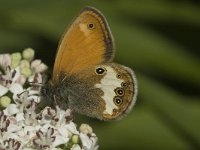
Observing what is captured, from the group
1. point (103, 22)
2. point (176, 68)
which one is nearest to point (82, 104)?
point (103, 22)

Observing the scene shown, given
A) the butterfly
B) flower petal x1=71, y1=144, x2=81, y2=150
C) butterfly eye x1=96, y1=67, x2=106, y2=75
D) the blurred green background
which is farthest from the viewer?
the blurred green background

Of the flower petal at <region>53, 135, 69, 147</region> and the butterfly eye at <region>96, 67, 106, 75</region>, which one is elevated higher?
the butterfly eye at <region>96, 67, 106, 75</region>

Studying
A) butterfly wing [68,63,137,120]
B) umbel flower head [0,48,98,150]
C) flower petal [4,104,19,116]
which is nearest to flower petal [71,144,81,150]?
umbel flower head [0,48,98,150]

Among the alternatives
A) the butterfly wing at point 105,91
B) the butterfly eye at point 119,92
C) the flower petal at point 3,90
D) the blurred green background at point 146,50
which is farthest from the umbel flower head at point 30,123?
the blurred green background at point 146,50

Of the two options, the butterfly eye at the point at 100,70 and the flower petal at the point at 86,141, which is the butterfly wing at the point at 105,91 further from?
the flower petal at the point at 86,141

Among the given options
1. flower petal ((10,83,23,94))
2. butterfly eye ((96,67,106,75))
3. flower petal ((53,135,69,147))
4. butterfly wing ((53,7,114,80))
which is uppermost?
butterfly wing ((53,7,114,80))

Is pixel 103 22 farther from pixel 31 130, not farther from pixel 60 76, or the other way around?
pixel 31 130

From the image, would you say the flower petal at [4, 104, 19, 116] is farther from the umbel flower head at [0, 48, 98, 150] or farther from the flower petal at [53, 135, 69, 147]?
the flower petal at [53, 135, 69, 147]

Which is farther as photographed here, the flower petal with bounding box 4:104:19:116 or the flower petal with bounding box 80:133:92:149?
the flower petal with bounding box 4:104:19:116

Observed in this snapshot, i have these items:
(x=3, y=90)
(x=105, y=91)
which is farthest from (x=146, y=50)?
(x=3, y=90)

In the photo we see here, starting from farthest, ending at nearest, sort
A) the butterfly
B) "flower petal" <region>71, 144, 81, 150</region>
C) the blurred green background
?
the blurred green background < the butterfly < "flower petal" <region>71, 144, 81, 150</region>
